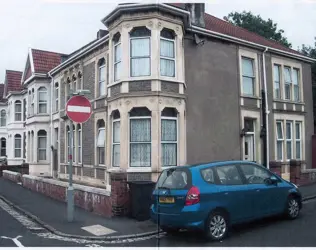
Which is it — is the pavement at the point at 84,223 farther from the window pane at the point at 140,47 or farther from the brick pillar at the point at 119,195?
the window pane at the point at 140,47

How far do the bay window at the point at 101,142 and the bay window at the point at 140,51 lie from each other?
12.5 ft

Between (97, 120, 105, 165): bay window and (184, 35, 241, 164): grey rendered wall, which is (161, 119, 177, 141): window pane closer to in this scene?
(184, 35, 241, 164): grey rendered wall

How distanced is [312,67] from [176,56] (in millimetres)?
9164

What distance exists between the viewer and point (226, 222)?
657 cm

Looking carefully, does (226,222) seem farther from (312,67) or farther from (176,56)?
(312,67)

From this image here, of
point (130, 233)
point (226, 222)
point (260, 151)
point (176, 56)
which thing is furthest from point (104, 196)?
point (260, 151)

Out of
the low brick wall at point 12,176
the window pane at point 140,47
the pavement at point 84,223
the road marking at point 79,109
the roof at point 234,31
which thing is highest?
the roof at point 234,31

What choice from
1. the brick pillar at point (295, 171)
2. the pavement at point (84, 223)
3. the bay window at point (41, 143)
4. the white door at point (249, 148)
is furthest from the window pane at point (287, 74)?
the bay window at point (41, 143)

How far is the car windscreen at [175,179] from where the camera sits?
6597 millimetres

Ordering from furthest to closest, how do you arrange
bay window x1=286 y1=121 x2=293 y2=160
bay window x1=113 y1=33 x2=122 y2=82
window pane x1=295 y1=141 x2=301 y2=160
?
window pane x1=295 y1=141 x2=301 y2=160
bay window x1=286 y1=121 x2=293 y2=160
bay window x1=113 y1=33 x2=122 y2=82

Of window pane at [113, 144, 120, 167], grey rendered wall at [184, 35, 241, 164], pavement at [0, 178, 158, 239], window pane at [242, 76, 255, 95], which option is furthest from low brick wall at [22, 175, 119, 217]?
window pane at [242, 76, 255, 95]

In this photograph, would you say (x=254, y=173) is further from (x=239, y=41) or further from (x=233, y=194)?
(x=239, y=41)

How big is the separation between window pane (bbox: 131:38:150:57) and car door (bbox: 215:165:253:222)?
5.42 metres

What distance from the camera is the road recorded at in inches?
242
